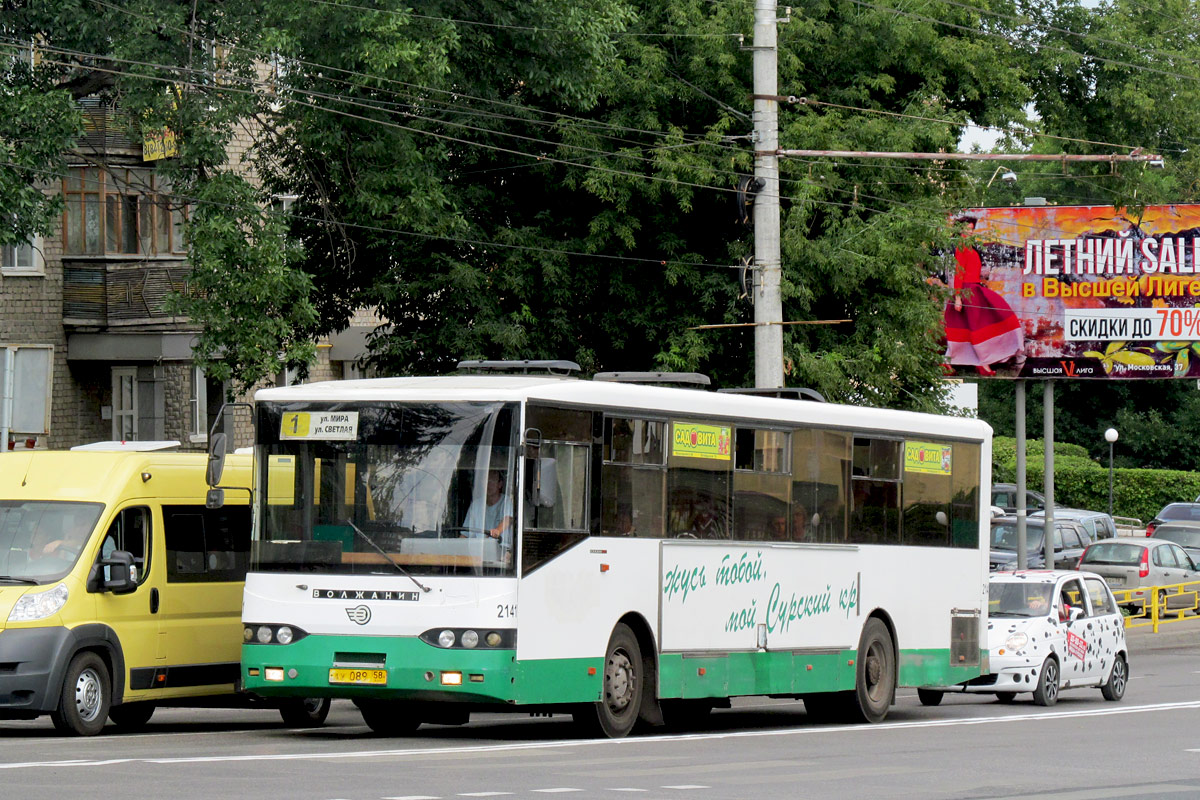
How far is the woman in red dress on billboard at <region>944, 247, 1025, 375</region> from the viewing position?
3878 cm

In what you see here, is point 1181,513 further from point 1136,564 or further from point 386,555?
point 386,555

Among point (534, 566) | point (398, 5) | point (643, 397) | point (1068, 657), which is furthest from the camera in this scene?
point (398, 5)

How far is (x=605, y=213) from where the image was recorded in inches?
1163

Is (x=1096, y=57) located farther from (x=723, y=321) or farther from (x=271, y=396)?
(x=271, y=396)

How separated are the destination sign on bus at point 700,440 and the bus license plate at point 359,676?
10.7 feet

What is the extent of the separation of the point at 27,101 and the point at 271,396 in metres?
9.74

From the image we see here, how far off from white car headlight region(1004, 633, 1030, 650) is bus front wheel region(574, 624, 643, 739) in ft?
24.3

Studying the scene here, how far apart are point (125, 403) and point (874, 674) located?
22.9 m

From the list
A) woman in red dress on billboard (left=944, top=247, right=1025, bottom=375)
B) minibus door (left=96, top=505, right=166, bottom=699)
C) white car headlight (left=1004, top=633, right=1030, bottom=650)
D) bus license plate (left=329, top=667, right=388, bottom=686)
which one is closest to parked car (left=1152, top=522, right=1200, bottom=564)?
woman in red dress on billboard (left=944, top=247, right=1025, bottom=375)

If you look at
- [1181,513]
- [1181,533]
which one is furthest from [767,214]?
[1181,513]

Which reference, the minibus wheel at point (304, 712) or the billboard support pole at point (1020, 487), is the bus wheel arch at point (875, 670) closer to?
the minibus wheel at point (304, 712)

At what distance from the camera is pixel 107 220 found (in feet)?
119

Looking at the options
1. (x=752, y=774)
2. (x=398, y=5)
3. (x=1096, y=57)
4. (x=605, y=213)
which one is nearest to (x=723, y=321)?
(x=605, y=213)

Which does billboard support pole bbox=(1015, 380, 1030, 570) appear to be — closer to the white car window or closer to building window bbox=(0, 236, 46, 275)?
the white car window
